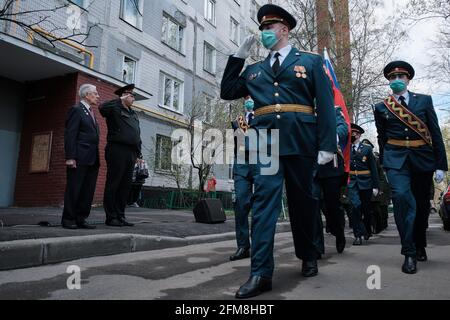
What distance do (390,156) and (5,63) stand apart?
10.4 m

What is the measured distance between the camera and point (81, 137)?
5.77 meters

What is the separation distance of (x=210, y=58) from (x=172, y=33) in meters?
3.68

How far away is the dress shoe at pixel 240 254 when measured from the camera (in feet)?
15.4

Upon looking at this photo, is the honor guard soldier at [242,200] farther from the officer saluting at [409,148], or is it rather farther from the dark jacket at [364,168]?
the dark jacket at [364,168]

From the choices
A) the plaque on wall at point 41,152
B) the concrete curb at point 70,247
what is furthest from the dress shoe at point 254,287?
the plaque on wall at point 41,152

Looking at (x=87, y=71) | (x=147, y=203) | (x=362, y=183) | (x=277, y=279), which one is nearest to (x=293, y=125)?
Answer: (x=277, y=279)

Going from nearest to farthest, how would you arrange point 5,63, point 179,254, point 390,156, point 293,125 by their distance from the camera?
point 293,125, point 390,156, point 179,254, point 5,63

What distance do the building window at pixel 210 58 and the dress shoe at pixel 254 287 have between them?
21154 millimetres

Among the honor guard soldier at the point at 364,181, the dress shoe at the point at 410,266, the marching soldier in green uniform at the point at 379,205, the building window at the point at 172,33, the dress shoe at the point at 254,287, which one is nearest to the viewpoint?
the dress shoe at the point at 254,287

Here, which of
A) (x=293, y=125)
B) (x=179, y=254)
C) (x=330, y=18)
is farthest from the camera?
(x=330, y=18)

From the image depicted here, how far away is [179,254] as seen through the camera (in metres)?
5.02

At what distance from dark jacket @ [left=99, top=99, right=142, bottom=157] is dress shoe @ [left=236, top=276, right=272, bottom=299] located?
13.1 ft
